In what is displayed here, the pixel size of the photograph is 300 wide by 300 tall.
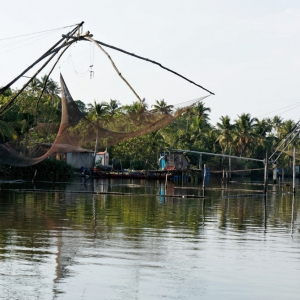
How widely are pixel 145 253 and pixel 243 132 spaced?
47.5 m

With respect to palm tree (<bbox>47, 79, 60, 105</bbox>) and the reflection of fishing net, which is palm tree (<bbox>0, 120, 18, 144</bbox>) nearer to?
the reflection of fishing net

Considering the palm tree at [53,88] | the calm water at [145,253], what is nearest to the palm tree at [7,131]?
the calm water at [145,253]

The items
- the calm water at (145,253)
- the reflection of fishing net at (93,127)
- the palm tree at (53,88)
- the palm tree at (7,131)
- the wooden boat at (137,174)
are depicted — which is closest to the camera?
the calm water at (145,253)

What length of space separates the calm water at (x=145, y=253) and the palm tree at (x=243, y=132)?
3891cm

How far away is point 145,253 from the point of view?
31.3 ft

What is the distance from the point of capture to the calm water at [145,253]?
7.30 metres

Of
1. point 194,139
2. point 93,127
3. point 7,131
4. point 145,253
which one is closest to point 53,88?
point 194,139

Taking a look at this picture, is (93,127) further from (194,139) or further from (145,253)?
(194,139)

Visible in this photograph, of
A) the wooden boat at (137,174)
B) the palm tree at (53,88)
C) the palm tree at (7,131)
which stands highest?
the palm tree at (53,88)

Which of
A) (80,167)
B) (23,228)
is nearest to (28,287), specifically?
(23,228)

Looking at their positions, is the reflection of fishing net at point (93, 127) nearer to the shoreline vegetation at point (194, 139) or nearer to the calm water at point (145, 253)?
the calm water at point (145, 253)

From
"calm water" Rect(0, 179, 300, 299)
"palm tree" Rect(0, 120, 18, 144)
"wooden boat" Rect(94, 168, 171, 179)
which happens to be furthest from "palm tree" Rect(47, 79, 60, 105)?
"calm water" Rect(0, 179, 300, 299)

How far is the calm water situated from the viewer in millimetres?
7297

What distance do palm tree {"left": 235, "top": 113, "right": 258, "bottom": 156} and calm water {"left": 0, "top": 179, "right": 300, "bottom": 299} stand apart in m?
38.9
